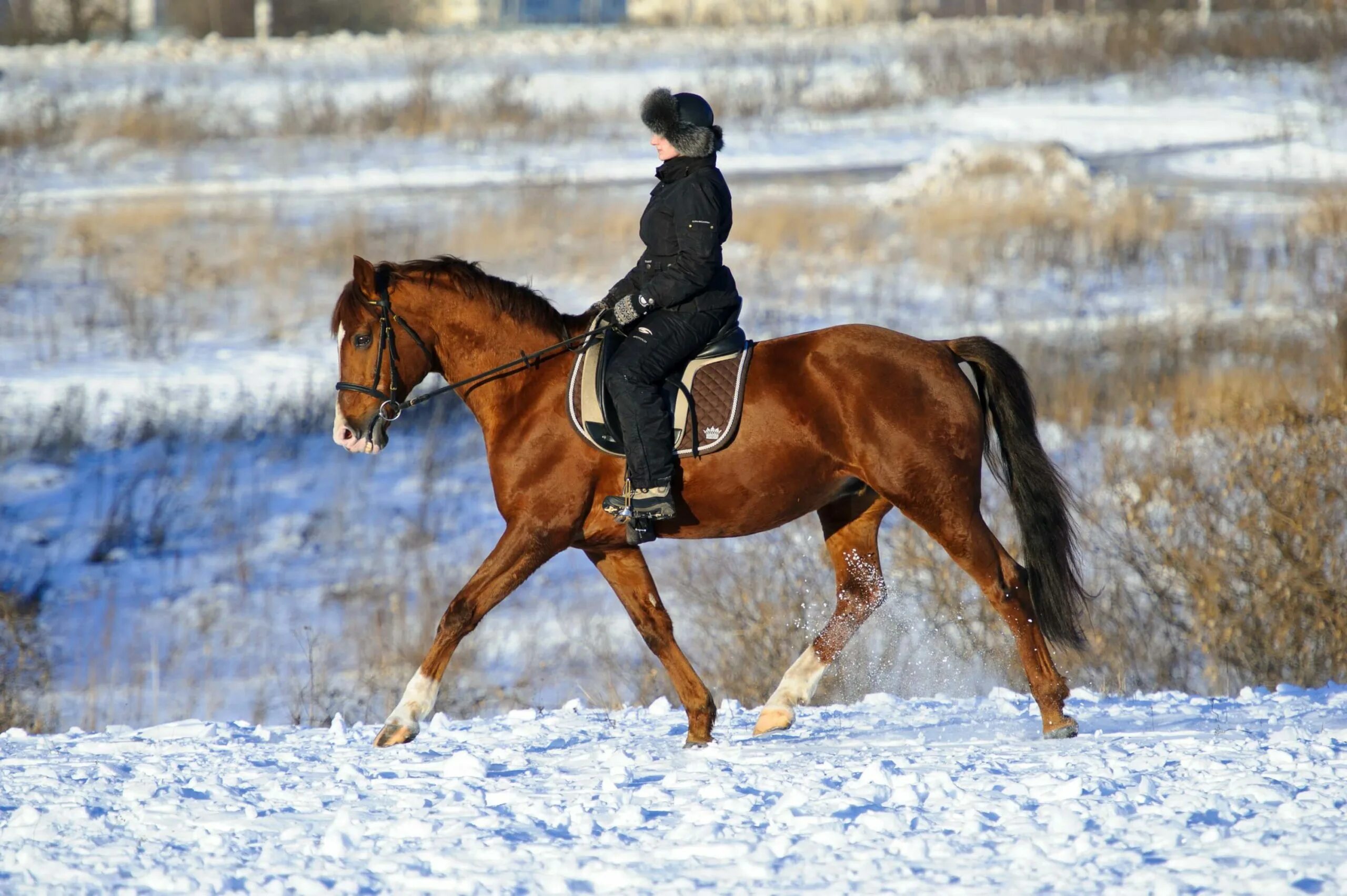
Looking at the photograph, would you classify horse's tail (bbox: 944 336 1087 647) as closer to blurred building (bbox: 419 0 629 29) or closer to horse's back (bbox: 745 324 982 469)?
horse's back (bbox: 745 324 982 469)

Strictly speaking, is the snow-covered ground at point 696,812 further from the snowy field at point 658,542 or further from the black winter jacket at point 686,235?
the black winter jacket at point 686,235

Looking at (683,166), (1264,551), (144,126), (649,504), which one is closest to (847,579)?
(649,504)

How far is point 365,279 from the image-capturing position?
6.46 m

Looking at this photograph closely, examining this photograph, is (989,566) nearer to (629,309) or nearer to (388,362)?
(629,309)

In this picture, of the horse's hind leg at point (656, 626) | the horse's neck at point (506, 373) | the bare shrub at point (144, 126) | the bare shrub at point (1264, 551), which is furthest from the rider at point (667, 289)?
the bare shrub at point (144, 126)

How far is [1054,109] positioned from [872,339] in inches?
1000

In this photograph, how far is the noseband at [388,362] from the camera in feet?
21.3

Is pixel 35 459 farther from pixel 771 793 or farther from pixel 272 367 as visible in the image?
pixel 771 793

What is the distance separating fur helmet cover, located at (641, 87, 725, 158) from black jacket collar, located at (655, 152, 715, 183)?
0.02m

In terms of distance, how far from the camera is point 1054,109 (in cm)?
3022

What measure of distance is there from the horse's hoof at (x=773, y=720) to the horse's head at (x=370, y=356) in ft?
6.92

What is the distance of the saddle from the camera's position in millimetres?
6438

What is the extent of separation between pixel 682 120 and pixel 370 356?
5.62ft

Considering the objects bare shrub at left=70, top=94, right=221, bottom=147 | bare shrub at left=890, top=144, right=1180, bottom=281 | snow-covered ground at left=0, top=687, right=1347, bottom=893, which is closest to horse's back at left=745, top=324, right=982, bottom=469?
snow-covered ground at left=0, top=687, right=1347, bottom=893
